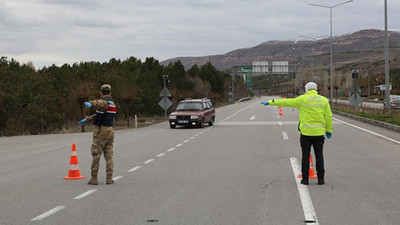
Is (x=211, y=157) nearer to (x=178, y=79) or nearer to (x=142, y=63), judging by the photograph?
(x=142, y=63)

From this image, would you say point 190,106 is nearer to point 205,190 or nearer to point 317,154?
point 317,154

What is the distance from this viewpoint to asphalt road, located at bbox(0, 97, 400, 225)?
22.9ft

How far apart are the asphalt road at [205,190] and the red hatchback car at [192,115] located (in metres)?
12.5

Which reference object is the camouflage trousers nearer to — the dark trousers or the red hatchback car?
the dark trousers

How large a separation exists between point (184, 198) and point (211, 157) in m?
6.07

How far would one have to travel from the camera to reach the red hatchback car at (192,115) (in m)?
28.6

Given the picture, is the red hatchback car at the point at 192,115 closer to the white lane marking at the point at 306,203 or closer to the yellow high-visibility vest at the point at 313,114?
the white lane marking at the point at 306,203

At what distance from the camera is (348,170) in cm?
1149

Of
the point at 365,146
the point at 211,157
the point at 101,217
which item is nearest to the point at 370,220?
the point at 101,217

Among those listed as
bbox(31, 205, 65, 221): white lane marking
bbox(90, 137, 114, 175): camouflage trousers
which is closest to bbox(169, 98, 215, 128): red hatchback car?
bbox(90, 137, 114, 175): camouflage trousers

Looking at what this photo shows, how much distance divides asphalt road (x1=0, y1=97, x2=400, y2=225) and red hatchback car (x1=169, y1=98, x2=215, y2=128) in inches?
493

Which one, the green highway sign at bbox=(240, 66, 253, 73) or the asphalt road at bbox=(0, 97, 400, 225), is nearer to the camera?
the asphalt road at bbox=(0, 97, 400, 225)

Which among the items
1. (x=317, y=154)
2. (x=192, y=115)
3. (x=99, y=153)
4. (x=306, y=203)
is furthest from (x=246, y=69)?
(x=306, y=203)

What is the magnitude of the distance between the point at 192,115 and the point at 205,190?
1962 centimetres
